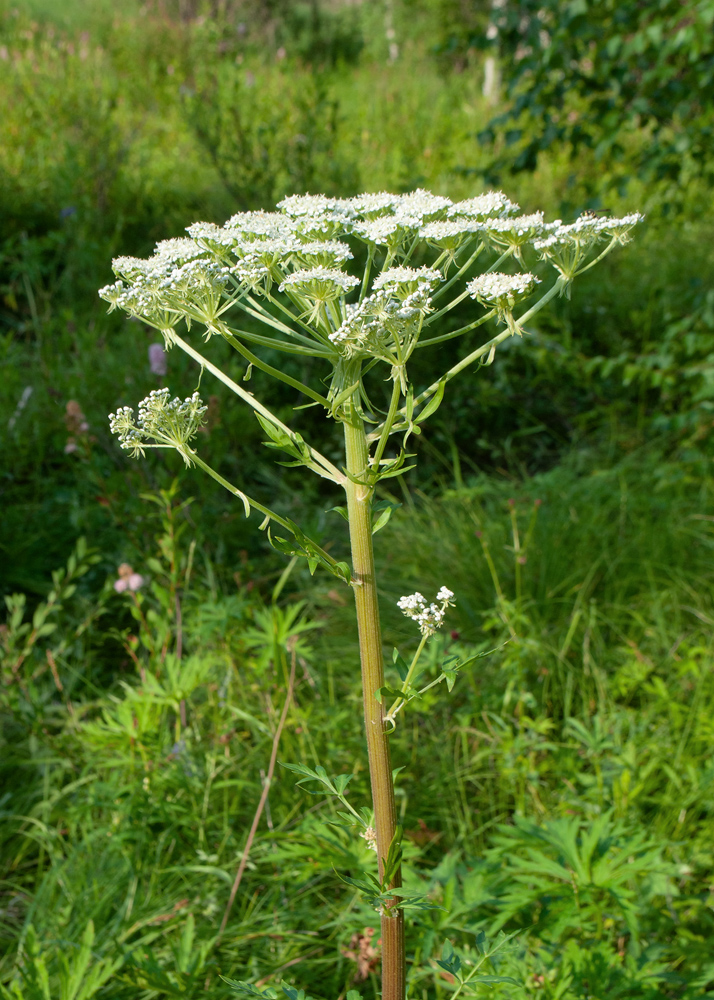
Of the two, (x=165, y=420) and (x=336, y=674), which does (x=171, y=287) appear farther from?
(x=336, y=674)

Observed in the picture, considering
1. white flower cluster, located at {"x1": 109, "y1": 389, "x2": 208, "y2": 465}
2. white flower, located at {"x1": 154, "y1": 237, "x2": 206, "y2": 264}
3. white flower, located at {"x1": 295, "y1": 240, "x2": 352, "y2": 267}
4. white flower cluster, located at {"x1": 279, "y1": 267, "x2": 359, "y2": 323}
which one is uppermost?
white flower, located at {"x1": 154, "y1": 237, "x2": 206, "y2": 264}

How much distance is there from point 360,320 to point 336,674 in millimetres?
1997

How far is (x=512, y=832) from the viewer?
176cm

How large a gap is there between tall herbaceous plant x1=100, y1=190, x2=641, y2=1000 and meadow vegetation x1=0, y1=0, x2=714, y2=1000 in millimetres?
393

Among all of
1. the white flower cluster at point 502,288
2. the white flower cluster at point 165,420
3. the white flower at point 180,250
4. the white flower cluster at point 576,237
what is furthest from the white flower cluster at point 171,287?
the white flower cluster at point 576,237

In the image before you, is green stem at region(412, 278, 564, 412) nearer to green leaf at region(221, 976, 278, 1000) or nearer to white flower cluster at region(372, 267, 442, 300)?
white flower cluster at region(372, 267, 442, 300)

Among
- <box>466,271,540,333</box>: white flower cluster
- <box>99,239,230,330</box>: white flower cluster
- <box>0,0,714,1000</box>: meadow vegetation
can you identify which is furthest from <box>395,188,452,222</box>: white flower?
<box>0,0,714,1000</box>: meadow vegetation

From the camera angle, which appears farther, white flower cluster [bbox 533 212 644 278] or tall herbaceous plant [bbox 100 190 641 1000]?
white flower cluster [bbox 533 212 644 278]

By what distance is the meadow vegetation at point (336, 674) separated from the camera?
5.74 ft

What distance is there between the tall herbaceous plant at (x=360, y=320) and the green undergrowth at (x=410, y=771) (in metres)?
0.41

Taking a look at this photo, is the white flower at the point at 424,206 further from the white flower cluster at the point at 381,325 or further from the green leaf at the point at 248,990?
the green leaf at the point at 248,990

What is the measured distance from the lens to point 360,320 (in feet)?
3.27

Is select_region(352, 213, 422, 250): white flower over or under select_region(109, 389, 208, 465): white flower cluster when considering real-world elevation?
over

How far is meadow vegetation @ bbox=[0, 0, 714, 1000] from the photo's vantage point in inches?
68.8
